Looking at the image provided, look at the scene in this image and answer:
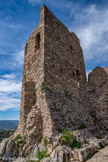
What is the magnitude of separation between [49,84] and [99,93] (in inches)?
276

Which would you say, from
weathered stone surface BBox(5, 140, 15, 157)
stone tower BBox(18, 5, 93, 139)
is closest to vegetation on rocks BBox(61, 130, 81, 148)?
stone tower BBox(18, 5, 93, 139)

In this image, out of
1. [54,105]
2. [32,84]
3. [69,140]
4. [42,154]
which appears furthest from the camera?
[32,84]

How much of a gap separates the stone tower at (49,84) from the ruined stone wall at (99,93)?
1.91m

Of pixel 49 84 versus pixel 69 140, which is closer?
pixel 69 140

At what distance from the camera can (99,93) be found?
→ 11.7 meters

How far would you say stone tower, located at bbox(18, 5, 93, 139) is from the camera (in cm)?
590

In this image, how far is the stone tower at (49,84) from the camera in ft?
19.4

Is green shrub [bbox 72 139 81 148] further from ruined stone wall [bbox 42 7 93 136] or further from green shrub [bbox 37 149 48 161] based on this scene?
green shrub [bbox 37 149 48 161]

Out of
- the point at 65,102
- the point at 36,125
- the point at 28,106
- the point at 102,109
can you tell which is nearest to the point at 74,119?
the point at 65,102

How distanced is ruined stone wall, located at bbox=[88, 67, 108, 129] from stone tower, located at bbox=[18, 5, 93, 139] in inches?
75.1

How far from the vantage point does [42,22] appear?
854 cm

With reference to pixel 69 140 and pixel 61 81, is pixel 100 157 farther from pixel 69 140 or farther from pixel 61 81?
pixel 61 81

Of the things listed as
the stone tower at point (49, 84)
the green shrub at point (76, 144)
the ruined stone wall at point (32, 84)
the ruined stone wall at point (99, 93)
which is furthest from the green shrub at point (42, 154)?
the ruined stone wall at point (99, 93)

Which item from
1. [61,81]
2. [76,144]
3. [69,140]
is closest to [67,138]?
[69,140]
